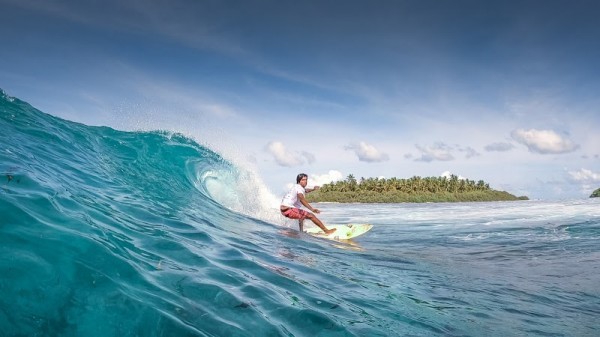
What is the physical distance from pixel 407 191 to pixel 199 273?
75889 millimetres

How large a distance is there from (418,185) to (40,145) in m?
76.6

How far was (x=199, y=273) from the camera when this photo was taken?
434cm

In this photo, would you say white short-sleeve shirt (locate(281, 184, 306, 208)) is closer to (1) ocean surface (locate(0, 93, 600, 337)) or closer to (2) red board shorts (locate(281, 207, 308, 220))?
(2) red board shorts (locate(281, 207, 308, 220))

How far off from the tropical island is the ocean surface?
63.2 meters

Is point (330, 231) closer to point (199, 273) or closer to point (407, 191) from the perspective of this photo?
point (199, 273)

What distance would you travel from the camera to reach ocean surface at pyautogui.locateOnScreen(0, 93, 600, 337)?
305 centimetres

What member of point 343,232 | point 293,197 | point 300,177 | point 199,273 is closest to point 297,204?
point 293,197

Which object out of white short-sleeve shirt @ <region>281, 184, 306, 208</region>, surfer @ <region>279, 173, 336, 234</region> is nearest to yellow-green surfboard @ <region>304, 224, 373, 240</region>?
surfer @ <region>279, 173, 336, 234</region>

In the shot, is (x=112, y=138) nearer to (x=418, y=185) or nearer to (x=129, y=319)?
(x=129, y=319)

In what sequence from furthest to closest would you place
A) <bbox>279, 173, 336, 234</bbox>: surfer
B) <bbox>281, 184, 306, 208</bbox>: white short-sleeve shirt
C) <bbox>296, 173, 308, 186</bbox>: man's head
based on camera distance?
<bbox>296, 173, 308, 186</bbox>: man's head < <bbox>281, 184, 306, 208</bbox>: white short-sleeve shirt < <bbox>279, 173, 336, 234</bbox>: surfer

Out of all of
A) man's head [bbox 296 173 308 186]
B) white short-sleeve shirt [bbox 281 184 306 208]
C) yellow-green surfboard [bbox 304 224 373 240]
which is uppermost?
man's head [bbox 296 173 308 186]

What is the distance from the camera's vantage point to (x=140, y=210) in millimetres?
6691

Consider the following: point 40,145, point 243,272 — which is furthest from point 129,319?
point 40,145

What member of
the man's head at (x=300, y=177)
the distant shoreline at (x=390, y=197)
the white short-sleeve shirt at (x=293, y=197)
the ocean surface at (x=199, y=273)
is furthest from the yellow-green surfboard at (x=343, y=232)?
the distant shoreline at (x=390, y=197)
